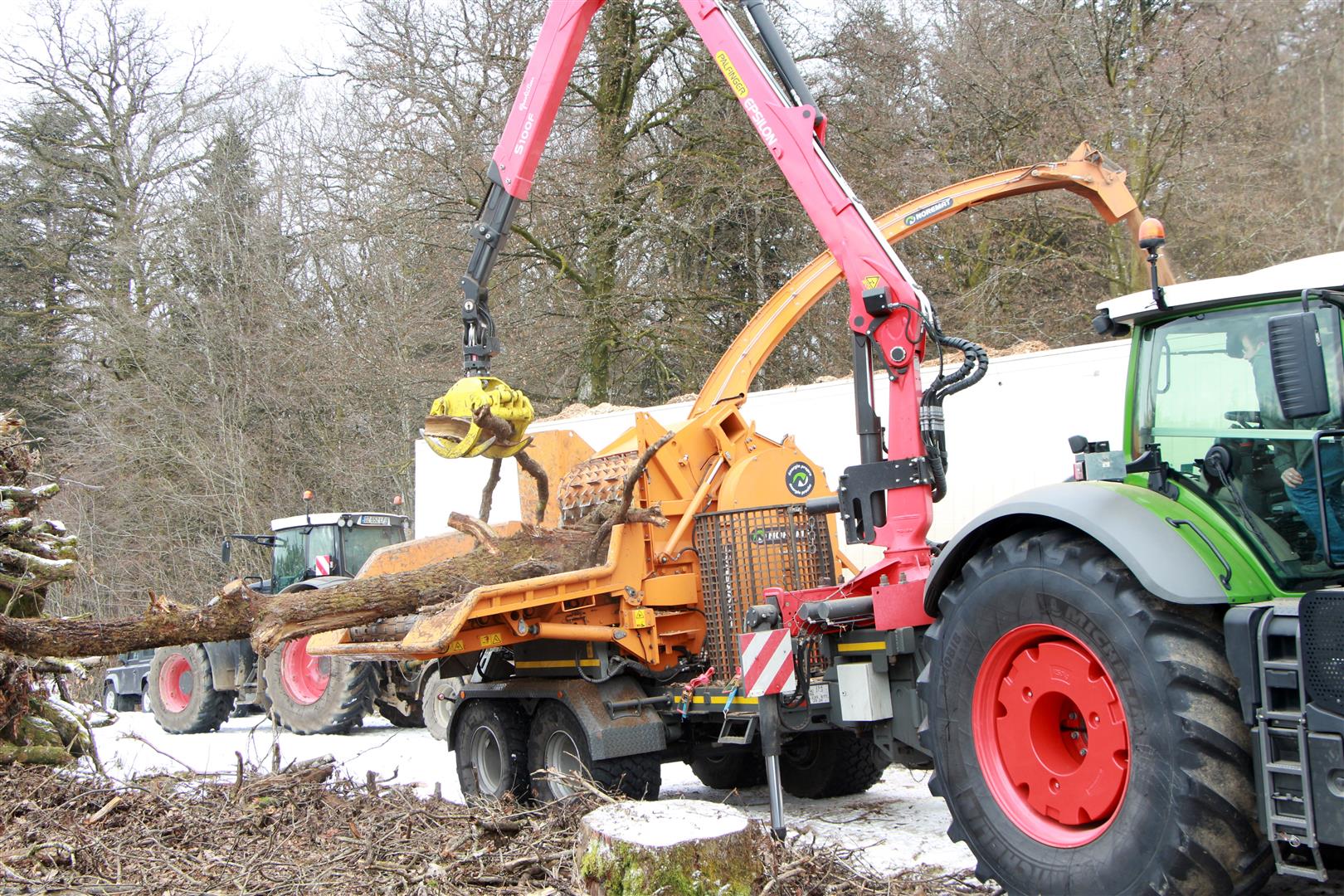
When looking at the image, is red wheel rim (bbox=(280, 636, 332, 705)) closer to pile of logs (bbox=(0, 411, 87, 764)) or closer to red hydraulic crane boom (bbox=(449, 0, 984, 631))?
pile of logs (bbox=(0, 411, 87, 764))

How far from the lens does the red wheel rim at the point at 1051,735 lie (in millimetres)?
4082

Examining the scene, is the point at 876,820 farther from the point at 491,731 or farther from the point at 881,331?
the point at 881,331

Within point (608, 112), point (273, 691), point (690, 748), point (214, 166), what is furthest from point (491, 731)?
point (214, 166)

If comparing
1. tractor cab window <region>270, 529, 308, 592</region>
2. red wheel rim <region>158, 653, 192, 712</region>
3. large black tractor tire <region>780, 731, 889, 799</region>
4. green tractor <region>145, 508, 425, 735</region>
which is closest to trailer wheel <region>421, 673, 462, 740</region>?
green tractor <region>145, 508, 425, 735</region>

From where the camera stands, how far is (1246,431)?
4129mm

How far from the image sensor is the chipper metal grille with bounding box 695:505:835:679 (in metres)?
7.17

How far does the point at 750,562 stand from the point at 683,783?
2597 mm

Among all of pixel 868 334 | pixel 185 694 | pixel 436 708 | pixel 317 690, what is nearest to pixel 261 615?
pixel 868 334

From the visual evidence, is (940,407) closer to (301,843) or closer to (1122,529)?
(1122,529)

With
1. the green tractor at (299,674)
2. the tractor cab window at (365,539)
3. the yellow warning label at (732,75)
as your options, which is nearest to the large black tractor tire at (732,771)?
the yellow warning label at (732,75)

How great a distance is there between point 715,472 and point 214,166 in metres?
19.2

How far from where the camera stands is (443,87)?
17078mm

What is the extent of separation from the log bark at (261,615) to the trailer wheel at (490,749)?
1.08 meters

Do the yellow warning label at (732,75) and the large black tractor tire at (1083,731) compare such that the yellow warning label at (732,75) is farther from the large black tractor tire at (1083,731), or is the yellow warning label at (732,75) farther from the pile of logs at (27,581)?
the pile of logs at (27,581)
